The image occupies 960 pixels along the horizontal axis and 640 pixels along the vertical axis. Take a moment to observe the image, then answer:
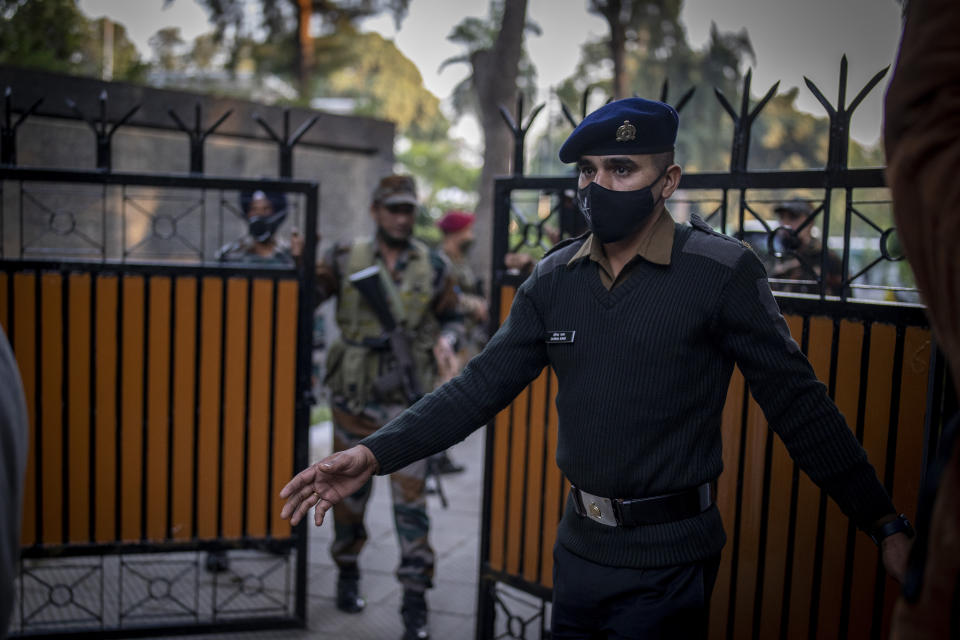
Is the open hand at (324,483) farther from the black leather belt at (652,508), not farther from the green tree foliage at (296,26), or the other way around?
the green tree foliage at (296,26)

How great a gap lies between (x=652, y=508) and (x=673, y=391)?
30cm

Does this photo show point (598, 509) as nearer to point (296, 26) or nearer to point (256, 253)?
point (256, 253)

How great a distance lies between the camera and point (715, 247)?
2225 millimetres

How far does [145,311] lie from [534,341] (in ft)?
7.29

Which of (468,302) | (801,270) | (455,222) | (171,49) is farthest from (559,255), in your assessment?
(171,49)

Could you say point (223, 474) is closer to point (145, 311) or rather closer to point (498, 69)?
point (145, 311)

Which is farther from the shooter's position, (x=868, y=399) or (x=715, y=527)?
(x=868, y=399)

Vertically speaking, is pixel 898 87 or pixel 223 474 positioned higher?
pixel 898 87

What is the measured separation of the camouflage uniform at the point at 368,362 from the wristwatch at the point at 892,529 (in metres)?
2.65

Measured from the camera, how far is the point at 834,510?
8.74 ft

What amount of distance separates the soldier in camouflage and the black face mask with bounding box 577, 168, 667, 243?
7.77ft

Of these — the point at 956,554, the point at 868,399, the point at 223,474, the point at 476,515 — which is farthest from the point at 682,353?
the point at 476,515

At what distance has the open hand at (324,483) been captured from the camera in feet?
7.06

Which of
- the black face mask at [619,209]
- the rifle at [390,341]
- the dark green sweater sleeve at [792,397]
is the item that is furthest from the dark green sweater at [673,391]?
the rifle at [390,341]
